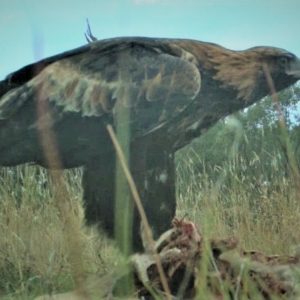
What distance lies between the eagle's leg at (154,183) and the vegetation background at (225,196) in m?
0.07

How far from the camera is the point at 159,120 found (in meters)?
2.50

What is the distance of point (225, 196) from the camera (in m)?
2.81

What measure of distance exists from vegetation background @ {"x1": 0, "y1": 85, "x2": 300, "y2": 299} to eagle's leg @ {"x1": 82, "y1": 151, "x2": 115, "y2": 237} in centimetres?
3

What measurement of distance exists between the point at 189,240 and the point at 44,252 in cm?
98

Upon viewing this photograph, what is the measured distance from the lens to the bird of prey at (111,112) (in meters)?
2.52

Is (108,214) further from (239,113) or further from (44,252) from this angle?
(239,113)

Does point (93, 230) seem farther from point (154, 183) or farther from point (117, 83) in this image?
point (117, 83)

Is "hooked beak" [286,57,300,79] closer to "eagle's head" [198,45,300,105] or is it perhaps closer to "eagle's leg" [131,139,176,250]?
"eagle's head" [198,45,300,105]

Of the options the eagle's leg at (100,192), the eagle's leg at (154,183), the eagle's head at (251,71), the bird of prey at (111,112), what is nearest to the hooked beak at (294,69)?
the eagle's head at (251,71)

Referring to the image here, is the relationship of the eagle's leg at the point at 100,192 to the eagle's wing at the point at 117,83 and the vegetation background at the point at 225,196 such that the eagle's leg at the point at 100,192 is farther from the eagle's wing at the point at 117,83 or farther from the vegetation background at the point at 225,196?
the eagle's wing at the point at 117,83

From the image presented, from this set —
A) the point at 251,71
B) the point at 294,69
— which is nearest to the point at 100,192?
the point at 251,71

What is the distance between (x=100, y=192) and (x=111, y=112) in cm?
28

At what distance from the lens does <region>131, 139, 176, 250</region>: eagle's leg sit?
8.38ft

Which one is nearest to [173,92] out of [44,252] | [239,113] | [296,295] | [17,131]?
[239,113]
